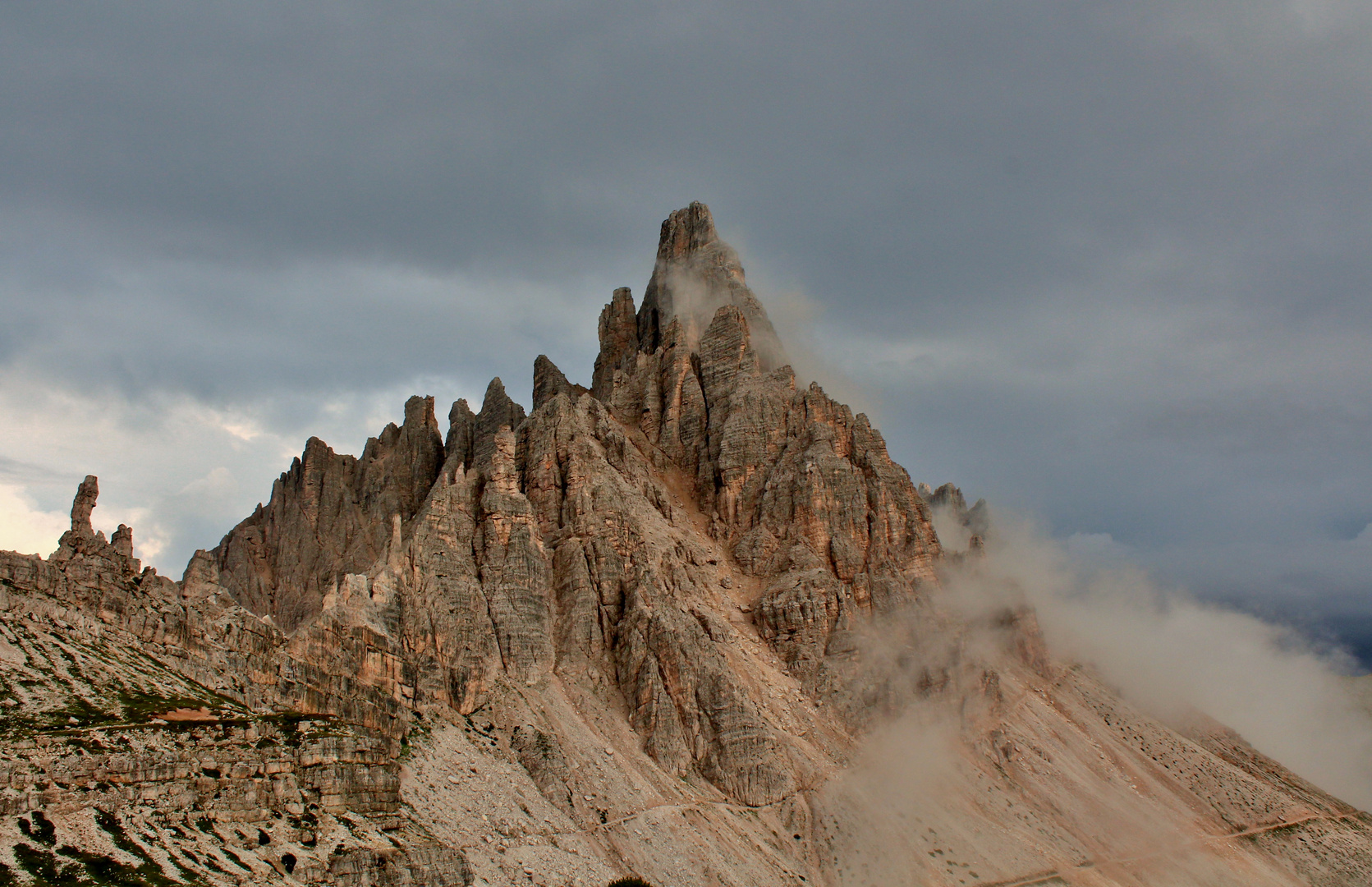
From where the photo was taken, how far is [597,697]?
453 ft

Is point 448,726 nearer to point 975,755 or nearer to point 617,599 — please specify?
point 617,599

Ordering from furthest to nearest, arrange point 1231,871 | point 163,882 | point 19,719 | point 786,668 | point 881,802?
point 786,668 < point 1231,871 < point 881,802 < point 19,719 < point 163,882

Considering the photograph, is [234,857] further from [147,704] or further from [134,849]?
[147,704]

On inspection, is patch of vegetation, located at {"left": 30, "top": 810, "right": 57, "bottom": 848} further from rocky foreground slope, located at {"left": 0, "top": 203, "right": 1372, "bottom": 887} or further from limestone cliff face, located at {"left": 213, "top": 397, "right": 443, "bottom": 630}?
limestone cliff face, located at {"left": 213, "top": 397, "right": 443, "bottom": 630}

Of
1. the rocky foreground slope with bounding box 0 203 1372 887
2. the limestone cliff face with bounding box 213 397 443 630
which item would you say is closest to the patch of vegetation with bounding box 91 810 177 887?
the rocky foreground slope with bounding box 0 203 1372 887

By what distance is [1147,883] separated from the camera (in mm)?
139000

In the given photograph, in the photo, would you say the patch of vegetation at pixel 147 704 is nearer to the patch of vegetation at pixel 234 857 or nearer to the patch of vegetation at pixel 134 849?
the patch of vegetation at pixel 134 849

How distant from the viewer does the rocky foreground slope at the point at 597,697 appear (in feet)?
254

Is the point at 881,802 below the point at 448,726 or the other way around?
below

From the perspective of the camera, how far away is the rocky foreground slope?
7756cm

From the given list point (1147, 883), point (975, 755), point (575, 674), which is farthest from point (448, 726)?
point (1147, 883)

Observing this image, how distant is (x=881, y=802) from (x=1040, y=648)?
223ft

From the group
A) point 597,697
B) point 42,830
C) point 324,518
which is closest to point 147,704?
point 42,830

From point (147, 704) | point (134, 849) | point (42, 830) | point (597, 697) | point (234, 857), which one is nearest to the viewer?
point (42, 830)
